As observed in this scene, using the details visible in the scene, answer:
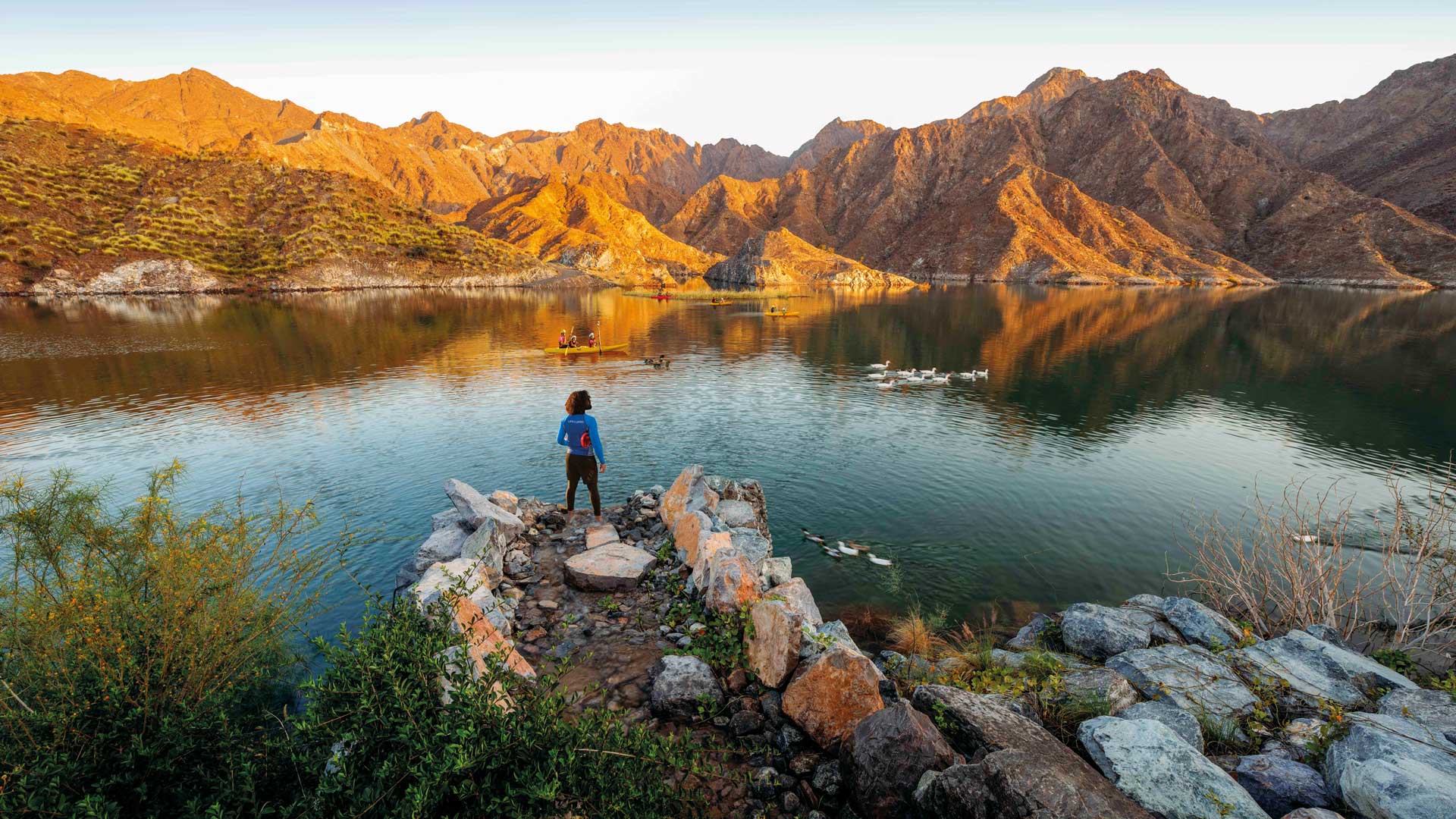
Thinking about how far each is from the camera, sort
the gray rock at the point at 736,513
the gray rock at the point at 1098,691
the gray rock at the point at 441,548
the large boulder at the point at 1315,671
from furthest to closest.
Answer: the gray rock at the point at 736,513 → the gray rock at the point at 441,548 → the large boulder at the point at 1315,671 → the gray rock at the point at 1098,691

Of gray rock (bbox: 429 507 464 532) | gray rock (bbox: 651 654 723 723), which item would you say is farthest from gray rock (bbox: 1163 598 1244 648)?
gray rock (bbox: 429 507 464 532)

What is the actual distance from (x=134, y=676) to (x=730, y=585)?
24.6ft

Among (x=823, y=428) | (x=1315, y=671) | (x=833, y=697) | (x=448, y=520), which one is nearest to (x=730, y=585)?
(x=833, y=697)

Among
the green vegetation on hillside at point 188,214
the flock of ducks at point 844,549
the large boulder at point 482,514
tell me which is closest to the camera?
the large boulder at point 482,514

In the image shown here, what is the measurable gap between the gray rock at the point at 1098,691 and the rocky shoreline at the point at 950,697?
0.04 m

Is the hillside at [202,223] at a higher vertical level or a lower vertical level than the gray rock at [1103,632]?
higher

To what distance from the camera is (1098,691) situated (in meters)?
9.07

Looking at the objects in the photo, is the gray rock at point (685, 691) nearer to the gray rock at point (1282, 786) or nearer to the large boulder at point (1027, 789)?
the large boulder at point (1027, 789)

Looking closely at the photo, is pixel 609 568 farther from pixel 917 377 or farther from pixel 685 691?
pixel 917 377

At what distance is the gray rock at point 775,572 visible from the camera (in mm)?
13078

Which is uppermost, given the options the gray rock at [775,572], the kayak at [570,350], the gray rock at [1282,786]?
the kayak at [570,350]

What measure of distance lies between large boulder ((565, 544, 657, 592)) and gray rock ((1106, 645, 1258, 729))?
953 cm

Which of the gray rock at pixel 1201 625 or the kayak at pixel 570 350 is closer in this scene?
the gray rock at pixel 1201 625

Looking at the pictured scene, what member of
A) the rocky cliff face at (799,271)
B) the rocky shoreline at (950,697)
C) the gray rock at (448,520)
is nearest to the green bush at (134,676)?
the rocky shoreline at (950,697)
